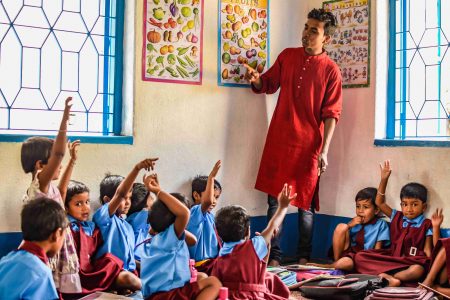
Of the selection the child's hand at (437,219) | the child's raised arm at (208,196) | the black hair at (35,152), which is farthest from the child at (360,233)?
the black hair at (35,152)

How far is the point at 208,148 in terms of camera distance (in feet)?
18.2

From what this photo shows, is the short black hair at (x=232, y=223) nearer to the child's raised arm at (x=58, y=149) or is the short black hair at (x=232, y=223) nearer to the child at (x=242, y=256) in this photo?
the child at (x=242, y=256)

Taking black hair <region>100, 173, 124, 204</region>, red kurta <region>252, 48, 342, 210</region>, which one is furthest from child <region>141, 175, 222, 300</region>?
red kurta <region>252, 48, 342, 210</region>

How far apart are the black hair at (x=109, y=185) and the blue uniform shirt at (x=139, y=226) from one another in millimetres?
242

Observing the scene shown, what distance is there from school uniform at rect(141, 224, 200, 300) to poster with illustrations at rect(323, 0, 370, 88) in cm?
272

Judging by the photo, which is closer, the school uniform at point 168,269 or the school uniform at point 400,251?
the school uniform at point 168,269

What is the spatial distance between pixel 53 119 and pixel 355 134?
255 cm

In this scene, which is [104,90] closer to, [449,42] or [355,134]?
[355,134]

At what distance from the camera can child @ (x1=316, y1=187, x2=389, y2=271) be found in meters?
5.26

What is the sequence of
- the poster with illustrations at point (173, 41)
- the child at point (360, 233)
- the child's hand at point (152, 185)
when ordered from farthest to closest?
the child at point (360, 233), the poster with illustrations at point (173, 41), the child's hand at point (152, 185)

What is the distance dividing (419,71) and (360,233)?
4.61 ft

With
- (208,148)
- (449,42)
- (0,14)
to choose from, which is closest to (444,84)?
(449,42)

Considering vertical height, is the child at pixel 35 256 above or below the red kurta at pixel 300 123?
below

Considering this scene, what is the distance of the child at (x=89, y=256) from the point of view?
4.27m
